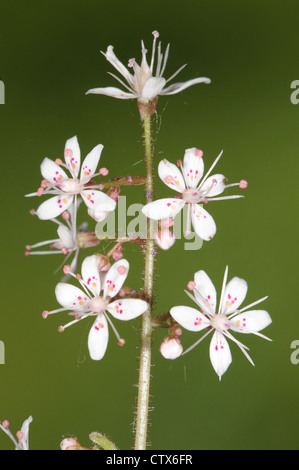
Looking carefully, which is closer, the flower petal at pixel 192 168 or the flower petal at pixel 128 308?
the flower petal at pixel 128 308

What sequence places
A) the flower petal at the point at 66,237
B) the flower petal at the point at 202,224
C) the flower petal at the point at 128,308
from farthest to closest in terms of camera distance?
the flower petal at the point at 66,237 < the flower petal at the point at 202,224 < the flower petal at the point at 128,308

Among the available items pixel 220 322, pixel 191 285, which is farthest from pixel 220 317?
pixel 191 285

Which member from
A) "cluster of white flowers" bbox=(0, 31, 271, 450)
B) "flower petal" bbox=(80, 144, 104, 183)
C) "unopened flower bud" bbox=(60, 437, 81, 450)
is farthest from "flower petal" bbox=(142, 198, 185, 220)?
"unopened flower bud" bbox=(60, 437, 81, 450)

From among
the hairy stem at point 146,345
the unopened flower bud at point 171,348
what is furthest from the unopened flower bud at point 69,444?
the unopened flower bud at point 171,348

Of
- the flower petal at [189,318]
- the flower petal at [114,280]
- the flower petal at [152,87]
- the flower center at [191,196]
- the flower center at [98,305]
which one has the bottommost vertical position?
the flower petal at [189,318]

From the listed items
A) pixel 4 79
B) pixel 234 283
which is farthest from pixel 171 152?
pixel 234 283

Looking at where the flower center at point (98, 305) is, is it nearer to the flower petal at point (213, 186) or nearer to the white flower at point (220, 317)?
the white flower at point (220, 317)

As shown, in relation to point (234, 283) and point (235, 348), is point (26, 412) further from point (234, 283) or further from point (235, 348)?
point (234, 283)

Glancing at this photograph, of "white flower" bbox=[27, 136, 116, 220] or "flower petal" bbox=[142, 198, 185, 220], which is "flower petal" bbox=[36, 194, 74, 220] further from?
"flower petal" bbox=[142, 198, 185, 220]
